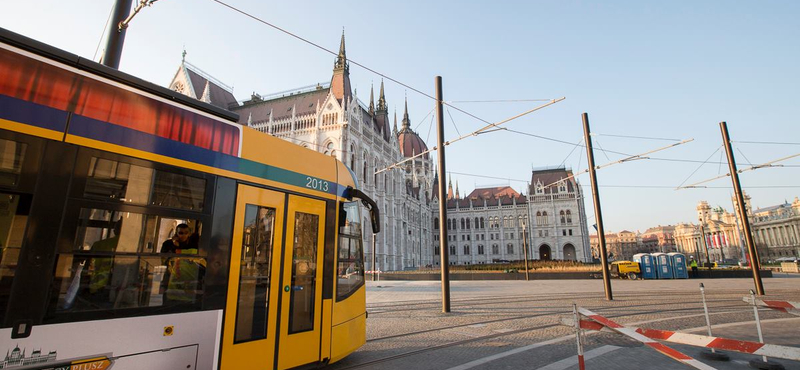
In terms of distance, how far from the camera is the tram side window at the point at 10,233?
2.39 metres

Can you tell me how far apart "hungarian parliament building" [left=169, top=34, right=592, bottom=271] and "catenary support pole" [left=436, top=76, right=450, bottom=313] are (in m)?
19.3

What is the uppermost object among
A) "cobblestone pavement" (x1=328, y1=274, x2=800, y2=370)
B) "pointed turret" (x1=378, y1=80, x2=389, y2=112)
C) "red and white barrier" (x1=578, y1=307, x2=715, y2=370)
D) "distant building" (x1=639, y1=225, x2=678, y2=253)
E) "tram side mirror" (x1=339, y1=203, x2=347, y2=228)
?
"pointed turret" (x1=378, y1=80, x2=389, y2=112)

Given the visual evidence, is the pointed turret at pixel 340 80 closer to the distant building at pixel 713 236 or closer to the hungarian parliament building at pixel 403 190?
the hungarian parliament building at pixel 403 190

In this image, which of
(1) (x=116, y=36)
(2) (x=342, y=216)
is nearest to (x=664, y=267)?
A: (2) (x=342, y=216)

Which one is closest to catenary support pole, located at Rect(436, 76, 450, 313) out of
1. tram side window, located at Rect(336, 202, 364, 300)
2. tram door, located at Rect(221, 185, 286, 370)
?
tram side window, located at Rect(336, 202, 364, 300)

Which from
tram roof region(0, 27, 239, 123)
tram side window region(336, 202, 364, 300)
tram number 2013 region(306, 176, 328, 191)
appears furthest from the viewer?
tram side window region(336, 202, 364, 300)

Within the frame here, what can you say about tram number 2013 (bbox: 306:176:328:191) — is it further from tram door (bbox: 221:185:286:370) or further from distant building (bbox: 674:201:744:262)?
distant building (bbox: 674:201:744:262)

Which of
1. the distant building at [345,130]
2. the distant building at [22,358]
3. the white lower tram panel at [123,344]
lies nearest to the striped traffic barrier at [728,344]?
the white lower tram panel at [123,344]

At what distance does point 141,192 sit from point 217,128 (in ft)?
3.39

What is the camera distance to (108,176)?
9.70ft

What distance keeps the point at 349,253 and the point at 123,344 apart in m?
2.66

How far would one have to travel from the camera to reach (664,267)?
974 inches

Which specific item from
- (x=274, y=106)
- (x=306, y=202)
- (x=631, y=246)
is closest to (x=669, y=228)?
(x=631, y=246)

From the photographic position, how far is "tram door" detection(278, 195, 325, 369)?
4.05 metres
